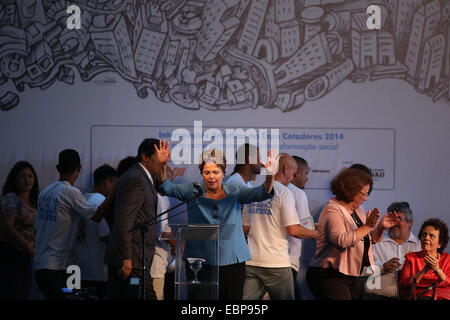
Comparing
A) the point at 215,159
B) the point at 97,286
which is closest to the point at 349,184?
the point at 215,159

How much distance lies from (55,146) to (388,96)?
3.10 m

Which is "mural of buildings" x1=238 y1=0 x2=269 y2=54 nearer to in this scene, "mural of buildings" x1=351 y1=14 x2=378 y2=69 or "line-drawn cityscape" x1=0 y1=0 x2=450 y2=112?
"line-drawn cityscape" x1=0 y1=0 x2=450 y2=112

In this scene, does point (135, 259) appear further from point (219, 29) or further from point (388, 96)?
point (388, 96)

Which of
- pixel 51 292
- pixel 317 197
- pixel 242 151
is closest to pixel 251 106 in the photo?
pixel 242 151

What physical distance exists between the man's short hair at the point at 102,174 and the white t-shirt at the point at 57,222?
413 mm

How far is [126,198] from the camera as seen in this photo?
4.74 meters

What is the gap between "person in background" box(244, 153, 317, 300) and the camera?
→ 17.0 ft

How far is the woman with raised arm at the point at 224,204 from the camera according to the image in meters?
4.65

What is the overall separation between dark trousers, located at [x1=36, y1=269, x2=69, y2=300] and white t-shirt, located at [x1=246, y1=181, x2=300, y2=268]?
5.35 ft

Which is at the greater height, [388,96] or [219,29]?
[219,29]

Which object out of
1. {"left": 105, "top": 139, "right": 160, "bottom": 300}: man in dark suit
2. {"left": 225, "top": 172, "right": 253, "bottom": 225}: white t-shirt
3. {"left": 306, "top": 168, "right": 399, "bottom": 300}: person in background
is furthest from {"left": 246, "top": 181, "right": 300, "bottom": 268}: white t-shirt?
{"left": 105, "top": 139, "right": 160, "bottom": 300}: man in dark suit

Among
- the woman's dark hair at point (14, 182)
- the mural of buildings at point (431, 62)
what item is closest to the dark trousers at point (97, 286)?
the woman's dark hair at point (14, 182)
